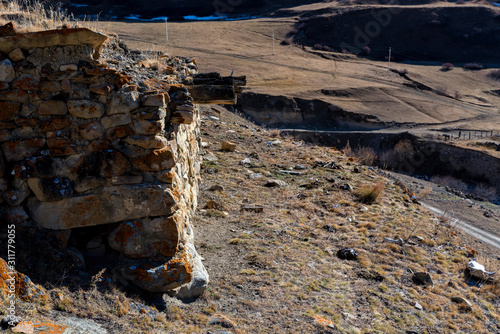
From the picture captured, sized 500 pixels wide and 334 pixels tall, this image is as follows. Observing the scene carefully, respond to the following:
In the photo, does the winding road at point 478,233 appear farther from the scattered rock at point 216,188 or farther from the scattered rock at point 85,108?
the scattered rock at point 85,108

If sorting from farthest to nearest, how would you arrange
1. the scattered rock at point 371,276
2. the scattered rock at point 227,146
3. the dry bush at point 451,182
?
the dry bush at point 451,182, the scattered rock at point 227,146, the scattered rock at point 371,276

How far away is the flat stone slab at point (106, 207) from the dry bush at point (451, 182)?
17857mm

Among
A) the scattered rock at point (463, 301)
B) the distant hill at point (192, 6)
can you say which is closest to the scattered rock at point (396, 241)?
the scattered rock at point (463, 301)

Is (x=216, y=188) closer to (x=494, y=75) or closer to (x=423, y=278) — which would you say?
(x=423, y=278)

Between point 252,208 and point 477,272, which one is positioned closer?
point 477,272

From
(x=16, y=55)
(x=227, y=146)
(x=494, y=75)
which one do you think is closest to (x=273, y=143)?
(x=227, y=146)

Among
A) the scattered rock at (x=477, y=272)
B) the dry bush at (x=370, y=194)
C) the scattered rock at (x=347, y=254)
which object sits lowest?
the scattered rock at (x=477, y=272)

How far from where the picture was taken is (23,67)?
424 cm

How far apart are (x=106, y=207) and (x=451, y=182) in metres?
19.3

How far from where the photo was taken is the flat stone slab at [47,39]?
418cm

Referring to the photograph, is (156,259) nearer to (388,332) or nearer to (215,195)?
(388,332)

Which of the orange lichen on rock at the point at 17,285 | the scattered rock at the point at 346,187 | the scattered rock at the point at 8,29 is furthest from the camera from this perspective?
→ the scattered rock at the point at 346,187

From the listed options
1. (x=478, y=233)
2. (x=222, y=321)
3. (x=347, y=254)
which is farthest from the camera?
(x=478, y=233)

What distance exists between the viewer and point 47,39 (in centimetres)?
423
